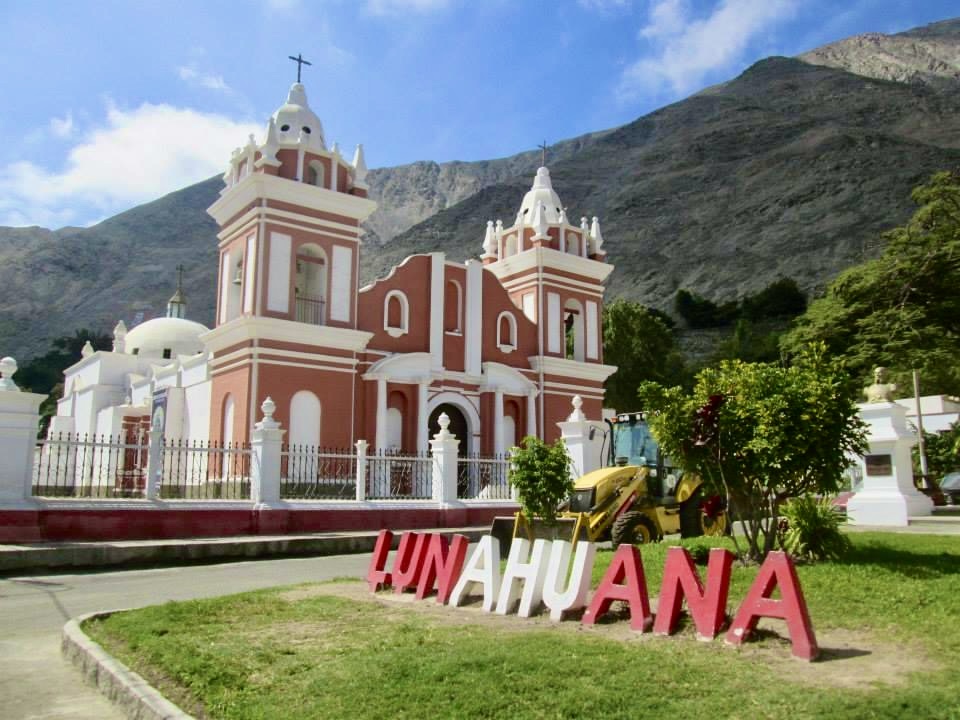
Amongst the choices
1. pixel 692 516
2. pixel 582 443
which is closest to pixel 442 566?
pixel 692 516

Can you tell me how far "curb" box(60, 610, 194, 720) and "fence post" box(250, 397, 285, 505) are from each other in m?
9.03

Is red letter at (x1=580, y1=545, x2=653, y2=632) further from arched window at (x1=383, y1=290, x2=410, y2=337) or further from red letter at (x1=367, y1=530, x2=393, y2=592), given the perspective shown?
arched window at (x1=383, y1=290, x2=410, y2=337)

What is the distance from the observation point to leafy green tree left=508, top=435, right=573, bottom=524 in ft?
35.1

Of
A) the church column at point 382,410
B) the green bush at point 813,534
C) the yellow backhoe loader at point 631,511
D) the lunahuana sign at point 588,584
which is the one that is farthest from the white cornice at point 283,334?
the green bush at point 813,534

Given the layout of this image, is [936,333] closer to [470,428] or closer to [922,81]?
[470,428]

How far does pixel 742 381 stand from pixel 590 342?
812 inches

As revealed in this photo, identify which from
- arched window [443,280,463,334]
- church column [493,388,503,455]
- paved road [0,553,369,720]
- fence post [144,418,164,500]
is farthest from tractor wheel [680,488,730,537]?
arched window [443,280,463,334]

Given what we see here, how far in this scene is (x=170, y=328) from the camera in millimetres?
38312

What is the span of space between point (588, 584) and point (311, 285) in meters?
19.1

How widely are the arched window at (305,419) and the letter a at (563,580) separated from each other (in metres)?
15.3

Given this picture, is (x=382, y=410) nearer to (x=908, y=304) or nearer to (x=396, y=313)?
(x=396, y=313)

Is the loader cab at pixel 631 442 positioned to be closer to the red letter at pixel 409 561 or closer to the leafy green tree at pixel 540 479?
the leafy green tree at pixel 540 479

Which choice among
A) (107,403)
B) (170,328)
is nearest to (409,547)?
(107,403)

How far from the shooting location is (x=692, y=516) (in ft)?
45.0
